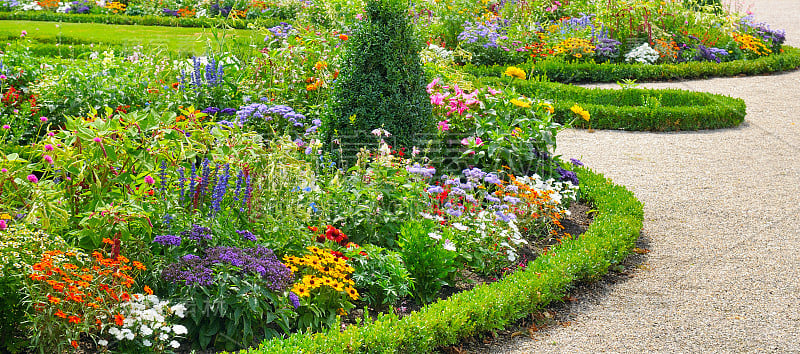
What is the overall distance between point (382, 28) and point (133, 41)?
5.96 m

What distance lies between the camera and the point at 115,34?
36.6ft

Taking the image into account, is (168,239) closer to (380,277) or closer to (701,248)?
(380,277)

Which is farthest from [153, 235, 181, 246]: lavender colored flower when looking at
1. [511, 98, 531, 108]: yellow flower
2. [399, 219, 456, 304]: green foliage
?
[511, 98, 531, 108]: yellow flower

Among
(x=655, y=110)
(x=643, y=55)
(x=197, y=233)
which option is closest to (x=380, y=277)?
(x=197, y=233)

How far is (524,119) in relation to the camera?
603 centimetres

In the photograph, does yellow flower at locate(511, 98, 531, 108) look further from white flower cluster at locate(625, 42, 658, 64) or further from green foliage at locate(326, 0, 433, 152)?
white flower cluster at locate(625, 42, 658, 64)

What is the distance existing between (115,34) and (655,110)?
25.4 feet

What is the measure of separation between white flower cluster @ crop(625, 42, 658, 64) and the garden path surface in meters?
1.99

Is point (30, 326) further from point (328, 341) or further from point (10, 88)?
point (10, 88)

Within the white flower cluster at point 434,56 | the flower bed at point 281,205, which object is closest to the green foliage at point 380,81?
the flower bed at point 281,205

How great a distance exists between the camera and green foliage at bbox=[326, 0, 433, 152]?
5504 mm

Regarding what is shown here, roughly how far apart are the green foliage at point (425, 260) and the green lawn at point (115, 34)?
589 cm

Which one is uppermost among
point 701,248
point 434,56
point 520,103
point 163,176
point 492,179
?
point 434,56

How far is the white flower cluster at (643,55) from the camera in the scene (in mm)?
10539
